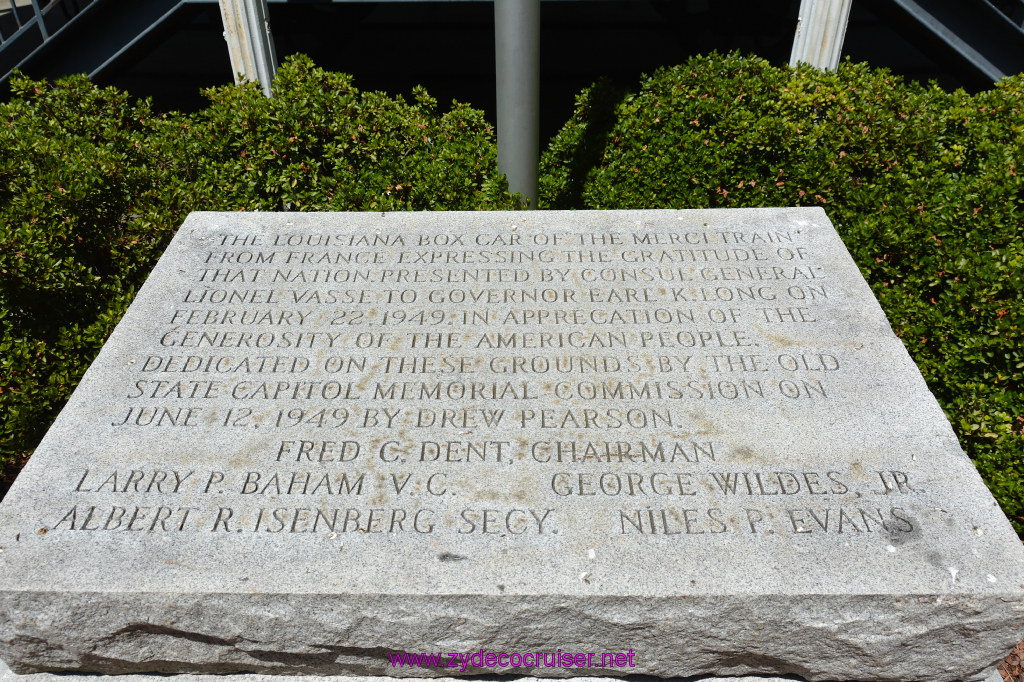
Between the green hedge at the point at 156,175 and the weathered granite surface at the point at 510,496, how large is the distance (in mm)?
835

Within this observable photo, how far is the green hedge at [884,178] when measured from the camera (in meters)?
3.50

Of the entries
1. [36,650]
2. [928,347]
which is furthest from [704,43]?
[36,650]

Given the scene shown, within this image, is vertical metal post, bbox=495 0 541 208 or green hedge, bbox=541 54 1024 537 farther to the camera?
vertical metal post, bbox=495 0 541 208

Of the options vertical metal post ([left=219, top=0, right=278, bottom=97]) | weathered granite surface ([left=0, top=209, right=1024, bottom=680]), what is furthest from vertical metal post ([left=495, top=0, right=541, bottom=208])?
vertical metal post ([left=219, top=0, right=278, bottom=97])

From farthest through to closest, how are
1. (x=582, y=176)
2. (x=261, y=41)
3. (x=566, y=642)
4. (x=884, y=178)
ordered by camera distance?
1. (x=261, y=41)
2. (x=582, y=176)
3. (x=884, y=178)
4. (x=566, y=642)

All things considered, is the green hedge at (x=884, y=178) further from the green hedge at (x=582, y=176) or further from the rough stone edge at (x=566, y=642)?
the rough stone edge at (x=566, y=642)

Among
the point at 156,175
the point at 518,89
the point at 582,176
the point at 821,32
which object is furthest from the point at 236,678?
the point at 821,32

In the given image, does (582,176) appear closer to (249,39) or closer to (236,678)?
(249,39)

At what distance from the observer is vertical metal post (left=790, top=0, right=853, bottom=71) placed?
565cm

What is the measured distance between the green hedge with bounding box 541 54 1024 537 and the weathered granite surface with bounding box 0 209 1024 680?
0.74 meters

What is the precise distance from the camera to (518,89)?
4.41m

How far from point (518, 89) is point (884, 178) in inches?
92.8

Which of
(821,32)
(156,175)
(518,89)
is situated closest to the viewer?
(518,89)

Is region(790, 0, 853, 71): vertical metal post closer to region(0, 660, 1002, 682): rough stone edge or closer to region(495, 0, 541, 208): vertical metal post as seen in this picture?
region(495, 0, 541, 208): vertical metal post
